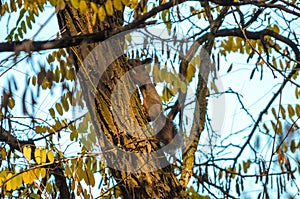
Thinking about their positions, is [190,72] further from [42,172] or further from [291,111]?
[42,172]

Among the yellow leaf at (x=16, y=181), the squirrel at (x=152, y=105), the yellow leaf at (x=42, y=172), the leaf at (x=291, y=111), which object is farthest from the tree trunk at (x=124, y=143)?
the leaf at (x=291, y=111)

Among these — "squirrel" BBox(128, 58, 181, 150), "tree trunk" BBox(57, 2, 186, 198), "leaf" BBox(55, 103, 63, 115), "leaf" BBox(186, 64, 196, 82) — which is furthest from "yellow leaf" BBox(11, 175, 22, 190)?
"leaf" BBox(186, 64, 196, 82)

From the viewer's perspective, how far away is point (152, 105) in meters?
4.04

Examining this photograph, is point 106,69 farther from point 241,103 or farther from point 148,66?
point 241,103

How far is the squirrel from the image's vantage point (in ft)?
13.2

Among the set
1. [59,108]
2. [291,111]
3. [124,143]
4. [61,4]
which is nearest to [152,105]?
[124,143]

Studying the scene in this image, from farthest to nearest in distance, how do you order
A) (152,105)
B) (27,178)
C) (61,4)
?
(152,105)
(27,178)
(61,4)

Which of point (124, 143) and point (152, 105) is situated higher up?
point (152, 105)

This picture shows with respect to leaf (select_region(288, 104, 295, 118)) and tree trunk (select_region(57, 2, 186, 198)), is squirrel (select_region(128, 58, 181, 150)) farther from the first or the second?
leaf (select_region(288, 104, 295, 118))

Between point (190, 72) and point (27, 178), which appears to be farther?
point (190, 72)

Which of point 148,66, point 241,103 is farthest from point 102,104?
point 241,103

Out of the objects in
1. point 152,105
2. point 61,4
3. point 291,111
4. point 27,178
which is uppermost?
point 291,111

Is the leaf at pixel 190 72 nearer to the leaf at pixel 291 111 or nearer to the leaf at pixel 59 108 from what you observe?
the leaf at pixel 59 108

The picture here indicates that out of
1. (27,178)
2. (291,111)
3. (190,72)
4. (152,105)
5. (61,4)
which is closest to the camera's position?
(61,4)
